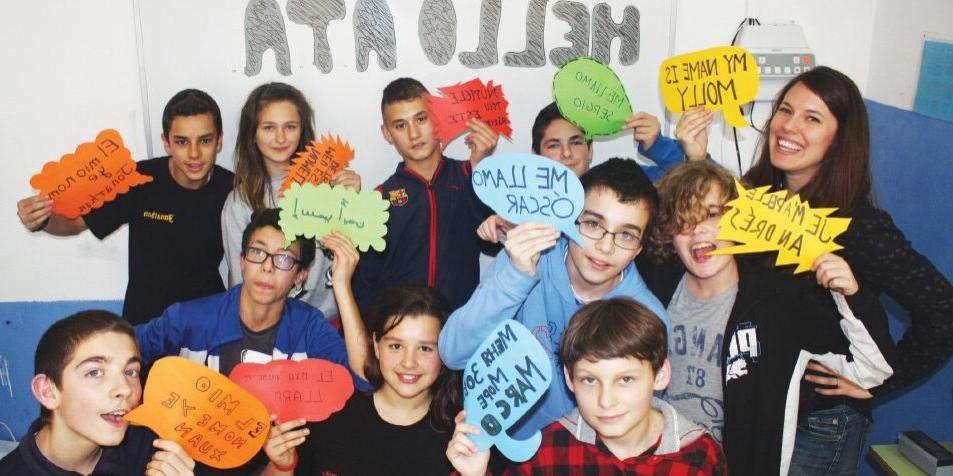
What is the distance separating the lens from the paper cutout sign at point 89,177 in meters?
2.22

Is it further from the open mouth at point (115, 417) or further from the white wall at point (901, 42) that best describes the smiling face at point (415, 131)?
the white wall at point (901, 42)

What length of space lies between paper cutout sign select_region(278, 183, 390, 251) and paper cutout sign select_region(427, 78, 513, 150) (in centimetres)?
46

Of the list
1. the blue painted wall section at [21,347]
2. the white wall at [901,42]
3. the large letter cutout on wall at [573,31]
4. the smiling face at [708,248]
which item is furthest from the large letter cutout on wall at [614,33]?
the blue painted wall section at [21,347]

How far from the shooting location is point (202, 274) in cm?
244

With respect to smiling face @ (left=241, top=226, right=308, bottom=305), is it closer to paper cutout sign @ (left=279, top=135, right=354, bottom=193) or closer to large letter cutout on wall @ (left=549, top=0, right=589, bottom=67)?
paper cutout sign @ (left=279, top=135, right=354, bottom=193)

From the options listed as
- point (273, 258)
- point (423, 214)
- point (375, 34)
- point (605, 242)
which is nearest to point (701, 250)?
point (605, 242)

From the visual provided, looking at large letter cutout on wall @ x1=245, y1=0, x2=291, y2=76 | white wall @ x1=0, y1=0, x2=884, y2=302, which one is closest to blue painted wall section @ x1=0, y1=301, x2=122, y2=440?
white wall @ x1=0, y1=0, x2=884, y2=302

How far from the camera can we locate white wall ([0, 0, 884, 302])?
2.73m

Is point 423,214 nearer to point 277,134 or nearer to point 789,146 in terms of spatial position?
point 277,134

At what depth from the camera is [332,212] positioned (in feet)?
6.59

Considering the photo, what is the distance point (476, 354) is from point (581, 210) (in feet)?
1.38

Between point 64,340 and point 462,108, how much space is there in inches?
52.5

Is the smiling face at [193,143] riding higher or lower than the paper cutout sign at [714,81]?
lower

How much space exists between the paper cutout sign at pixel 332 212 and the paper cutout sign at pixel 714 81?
37.1 inches
